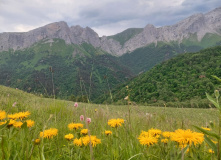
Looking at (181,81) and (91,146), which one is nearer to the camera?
(91,146)

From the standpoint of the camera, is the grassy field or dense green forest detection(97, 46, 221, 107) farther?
dense green forest detection(97, 46, 221, 107)

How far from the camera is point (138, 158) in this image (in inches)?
54.9

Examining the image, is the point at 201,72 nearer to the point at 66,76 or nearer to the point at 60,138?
the point at 60,138

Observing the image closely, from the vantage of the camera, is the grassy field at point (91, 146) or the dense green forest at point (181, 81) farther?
the dense green forest at point (181, 81)

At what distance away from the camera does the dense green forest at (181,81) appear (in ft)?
102

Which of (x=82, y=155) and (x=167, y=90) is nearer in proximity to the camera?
(x=82, y=155)

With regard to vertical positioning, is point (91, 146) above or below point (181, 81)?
below

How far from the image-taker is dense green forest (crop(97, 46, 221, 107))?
102ft

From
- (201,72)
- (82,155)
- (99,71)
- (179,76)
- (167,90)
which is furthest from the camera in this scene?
(99,71)

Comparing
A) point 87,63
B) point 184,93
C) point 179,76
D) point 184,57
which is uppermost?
point 87,63

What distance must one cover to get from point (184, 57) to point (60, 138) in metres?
53.3

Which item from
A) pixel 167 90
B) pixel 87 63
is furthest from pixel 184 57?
pixel 87 63

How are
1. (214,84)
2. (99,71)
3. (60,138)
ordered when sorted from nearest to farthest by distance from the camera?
(60,138)
(214,84)
(99,71)

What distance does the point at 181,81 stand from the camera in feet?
126
